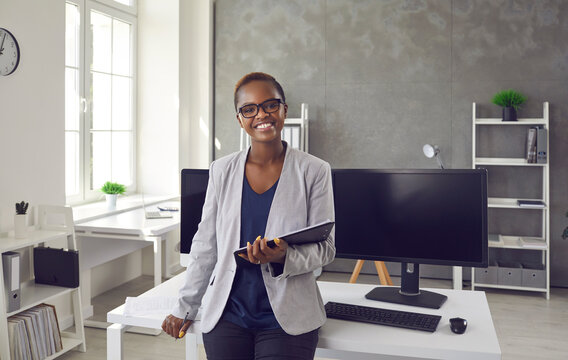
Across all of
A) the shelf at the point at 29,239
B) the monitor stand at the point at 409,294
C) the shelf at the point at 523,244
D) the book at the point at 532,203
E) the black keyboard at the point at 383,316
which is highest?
the book at the point at 532,203

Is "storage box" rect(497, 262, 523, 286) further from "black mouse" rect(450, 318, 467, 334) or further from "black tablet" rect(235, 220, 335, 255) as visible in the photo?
"black tablet" rect(235, 220, 335, 255)

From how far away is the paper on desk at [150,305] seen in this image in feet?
6.00

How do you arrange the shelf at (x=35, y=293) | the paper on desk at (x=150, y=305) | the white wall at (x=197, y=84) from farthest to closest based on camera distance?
1. the white wall at (x=197, y=84)
2. the shelf at (x=35, y=293)
3. the paper on desk at (x=150, y=305)

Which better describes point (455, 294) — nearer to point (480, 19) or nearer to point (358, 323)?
point (358, 323)

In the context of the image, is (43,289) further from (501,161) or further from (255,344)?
(501,161)

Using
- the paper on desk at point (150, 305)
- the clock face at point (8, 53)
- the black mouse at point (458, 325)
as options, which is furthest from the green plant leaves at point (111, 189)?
the black mouse at point (458, 325)

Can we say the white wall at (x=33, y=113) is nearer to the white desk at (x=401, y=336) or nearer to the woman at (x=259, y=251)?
the white desk at (x=401, y=336)

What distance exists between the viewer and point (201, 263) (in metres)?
1.73

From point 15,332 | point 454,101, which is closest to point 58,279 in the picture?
point 15,332

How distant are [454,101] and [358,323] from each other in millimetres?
3413

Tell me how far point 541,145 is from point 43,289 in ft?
11.9

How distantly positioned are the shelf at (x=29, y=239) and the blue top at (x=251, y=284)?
161cm

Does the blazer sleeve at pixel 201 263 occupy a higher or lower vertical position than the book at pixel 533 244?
higher

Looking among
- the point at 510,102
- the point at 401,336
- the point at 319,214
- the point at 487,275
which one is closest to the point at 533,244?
the point at 487,275
